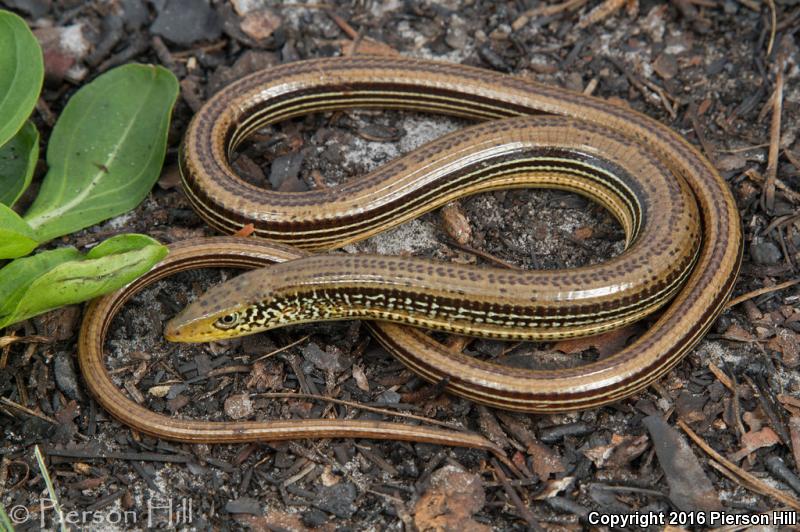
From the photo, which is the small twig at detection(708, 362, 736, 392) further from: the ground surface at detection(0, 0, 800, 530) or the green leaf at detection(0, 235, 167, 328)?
the green leaf at detection(0, 235, 167, 328)

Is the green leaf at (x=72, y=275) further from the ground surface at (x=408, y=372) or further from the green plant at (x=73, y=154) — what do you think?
the ground surface at (x=408, y=372)

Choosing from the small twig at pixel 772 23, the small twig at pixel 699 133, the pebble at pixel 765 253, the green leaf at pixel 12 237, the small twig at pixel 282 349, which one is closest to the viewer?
the green leaf at pixel 12 237

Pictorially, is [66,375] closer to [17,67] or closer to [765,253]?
[17,67]

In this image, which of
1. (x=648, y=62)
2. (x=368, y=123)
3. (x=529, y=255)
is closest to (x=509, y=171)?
(x=529, y=255)

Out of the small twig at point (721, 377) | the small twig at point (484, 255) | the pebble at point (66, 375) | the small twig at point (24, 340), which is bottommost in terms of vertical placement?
the pebble at point (66, 375)

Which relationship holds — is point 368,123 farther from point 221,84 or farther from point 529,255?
point 529,255

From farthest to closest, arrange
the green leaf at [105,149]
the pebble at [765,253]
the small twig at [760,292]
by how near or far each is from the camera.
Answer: the green leaf at [105,149]
the pebble at [765,253]
the small twig at [760,292]

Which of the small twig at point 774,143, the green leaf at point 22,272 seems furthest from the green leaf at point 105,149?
the small twig at point 774,143

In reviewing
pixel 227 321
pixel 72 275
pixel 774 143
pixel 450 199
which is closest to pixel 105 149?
pixel 72 275
